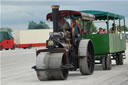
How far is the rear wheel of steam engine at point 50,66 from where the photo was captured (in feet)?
46.1

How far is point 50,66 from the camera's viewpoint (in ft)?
46.4

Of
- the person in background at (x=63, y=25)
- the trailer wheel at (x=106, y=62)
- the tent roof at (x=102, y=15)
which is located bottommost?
the trailer wheel at (x=106, y=62)

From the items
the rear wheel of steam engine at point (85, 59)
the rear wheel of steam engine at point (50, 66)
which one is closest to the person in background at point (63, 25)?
the rear wheel of steam engine at point (85, 59)

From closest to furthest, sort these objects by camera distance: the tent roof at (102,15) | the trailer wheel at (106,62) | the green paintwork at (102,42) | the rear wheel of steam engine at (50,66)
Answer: the rear wheel of steam engine at (50,66) → the trailer wheel at (106,62) → the green paintwork at (102,42) → the tent roof at (102,15)

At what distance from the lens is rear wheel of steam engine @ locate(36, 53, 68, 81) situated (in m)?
14.0

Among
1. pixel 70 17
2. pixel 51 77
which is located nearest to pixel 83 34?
pixel 70 17

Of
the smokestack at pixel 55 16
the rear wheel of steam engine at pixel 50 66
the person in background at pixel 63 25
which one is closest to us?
the rear wheel of steam engine at pixel 50 66

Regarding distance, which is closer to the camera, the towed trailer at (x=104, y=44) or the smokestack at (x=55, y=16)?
the smokestack at (x=55, y=16)

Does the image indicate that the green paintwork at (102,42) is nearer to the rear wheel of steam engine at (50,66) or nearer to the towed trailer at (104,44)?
the towed trailer at (104,44)

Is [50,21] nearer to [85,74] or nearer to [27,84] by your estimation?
[85,74]

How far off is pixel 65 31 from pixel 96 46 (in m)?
3.41

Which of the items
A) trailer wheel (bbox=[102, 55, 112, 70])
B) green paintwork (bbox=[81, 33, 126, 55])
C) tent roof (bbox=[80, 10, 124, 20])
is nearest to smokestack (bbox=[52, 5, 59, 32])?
green paintwork (bbox=[81, 33, 126, 55])

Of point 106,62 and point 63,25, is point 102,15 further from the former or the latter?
point 63,25

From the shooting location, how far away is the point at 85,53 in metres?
15.8
